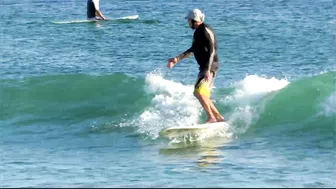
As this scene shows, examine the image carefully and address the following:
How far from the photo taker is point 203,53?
40.7 feet

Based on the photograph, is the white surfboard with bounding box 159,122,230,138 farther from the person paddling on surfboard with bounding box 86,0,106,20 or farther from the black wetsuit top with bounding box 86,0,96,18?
the black wetsuit top with bounding box 86,0,96,18

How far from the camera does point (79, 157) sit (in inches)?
472

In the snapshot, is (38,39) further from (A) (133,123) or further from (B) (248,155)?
(B) (248,155)

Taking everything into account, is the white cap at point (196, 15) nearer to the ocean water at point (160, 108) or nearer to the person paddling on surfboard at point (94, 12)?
the ocean water at point (160, 108)

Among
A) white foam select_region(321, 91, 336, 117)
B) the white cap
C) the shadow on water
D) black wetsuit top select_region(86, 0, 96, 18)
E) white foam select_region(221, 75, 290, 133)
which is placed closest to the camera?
the shadow on water

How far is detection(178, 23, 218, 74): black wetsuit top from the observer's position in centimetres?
1227

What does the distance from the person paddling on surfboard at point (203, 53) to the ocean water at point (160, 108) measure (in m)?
0.66

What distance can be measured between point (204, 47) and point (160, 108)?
2.83 metres

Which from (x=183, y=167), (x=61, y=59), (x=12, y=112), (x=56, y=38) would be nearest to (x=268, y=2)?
(x=56, y=38)

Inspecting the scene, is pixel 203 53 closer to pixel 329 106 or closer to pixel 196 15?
pixel 196 15

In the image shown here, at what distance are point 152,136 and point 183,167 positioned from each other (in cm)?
270


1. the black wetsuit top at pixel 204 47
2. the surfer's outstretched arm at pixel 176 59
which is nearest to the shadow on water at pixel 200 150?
the black wetsuit top at pixel 204 47

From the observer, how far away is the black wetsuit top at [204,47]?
483 inches

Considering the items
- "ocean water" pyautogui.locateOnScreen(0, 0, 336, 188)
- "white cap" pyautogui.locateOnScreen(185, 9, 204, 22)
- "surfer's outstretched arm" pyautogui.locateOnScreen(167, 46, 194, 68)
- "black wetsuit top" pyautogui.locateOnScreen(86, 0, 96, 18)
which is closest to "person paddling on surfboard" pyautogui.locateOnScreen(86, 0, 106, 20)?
"black wetsuit top" pyautogui.locateOnScreen(86, 0, 96, 18)
